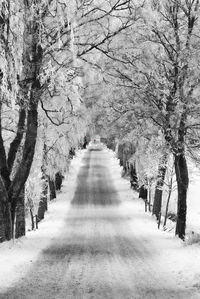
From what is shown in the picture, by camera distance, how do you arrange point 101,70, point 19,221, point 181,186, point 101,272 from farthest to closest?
point 181,186, point 19,221, point 101,70, point 101,272

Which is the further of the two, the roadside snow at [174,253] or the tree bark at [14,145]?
the tree bark at [14,145]

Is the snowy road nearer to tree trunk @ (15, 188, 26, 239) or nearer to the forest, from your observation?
tree trunk @ (15, 188, 26, 239)

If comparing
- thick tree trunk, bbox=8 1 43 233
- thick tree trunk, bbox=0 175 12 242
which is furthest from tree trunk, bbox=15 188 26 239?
thick tree trunk, bbox=8 1 43 233

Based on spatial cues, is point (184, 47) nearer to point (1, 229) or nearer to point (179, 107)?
point (179, 107)

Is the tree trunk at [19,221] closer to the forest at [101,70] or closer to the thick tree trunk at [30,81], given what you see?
the forest at [101,70]

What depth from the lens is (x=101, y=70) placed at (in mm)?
12992

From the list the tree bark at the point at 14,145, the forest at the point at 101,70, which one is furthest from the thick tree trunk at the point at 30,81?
the tree bark at the point at 14,145

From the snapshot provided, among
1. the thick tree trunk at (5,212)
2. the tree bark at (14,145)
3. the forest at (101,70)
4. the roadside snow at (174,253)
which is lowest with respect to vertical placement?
the roadside snow at (174,253)

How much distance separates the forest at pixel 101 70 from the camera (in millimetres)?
10859

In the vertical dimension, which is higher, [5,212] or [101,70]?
[101,70]

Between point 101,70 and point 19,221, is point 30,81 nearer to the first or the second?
point 101,70

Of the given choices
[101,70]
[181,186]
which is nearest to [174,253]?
[181,186]

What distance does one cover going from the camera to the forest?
10.9 meters

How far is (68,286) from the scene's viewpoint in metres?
8.88
